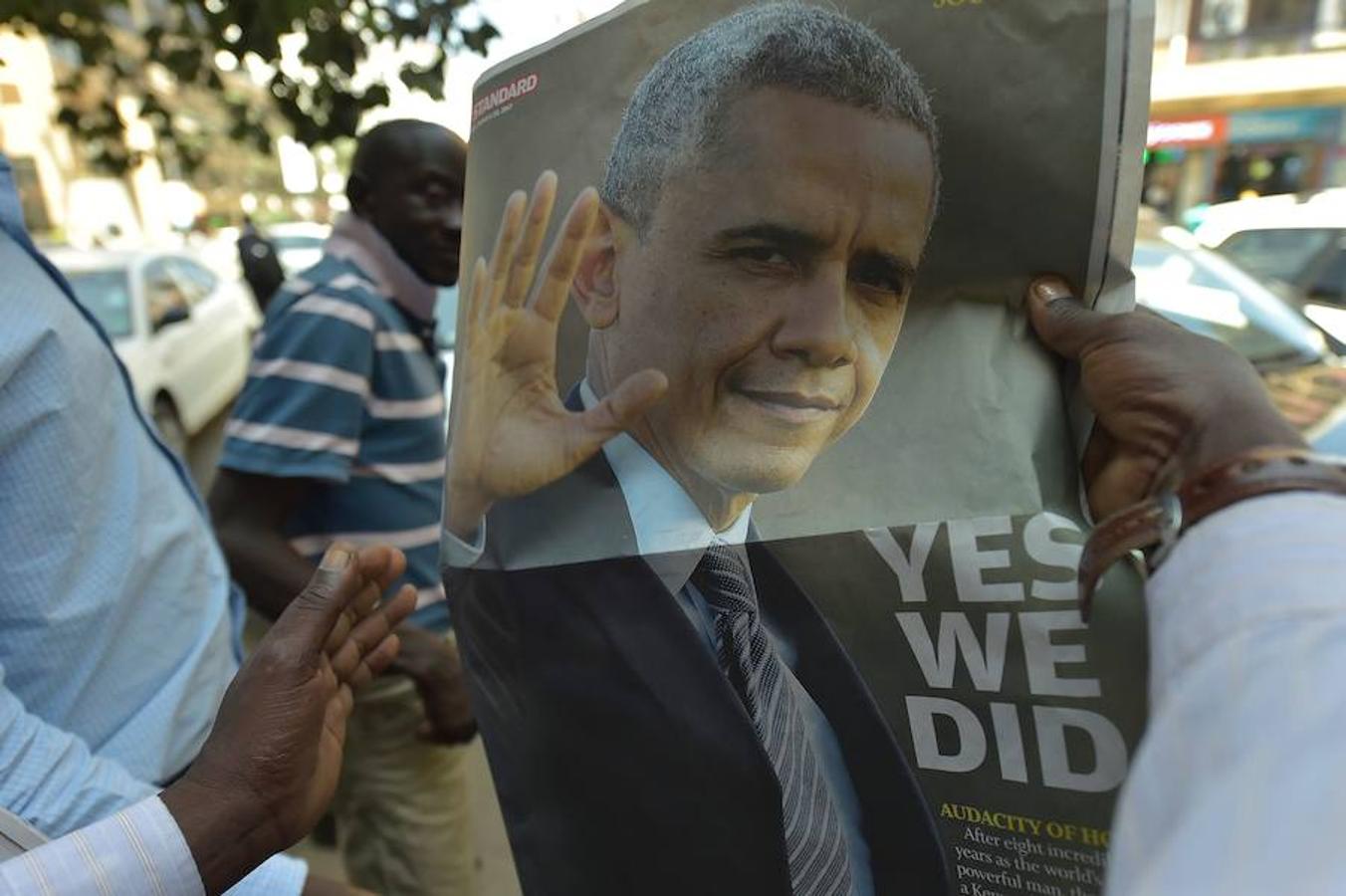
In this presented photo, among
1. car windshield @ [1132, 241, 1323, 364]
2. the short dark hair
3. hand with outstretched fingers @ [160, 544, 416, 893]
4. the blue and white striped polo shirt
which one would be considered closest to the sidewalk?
the blue and white striped polo shirt

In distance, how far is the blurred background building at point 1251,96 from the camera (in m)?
15.3

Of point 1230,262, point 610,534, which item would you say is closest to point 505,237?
point 610,534

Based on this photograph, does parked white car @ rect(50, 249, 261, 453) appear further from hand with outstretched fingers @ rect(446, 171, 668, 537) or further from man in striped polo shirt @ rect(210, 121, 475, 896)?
hand with outstretched fingers @ rect(446, 171, 668, 537)

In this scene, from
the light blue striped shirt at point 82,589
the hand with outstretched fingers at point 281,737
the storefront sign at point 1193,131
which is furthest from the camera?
the storefront sign at point 1193,131

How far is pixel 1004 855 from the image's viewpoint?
736mm

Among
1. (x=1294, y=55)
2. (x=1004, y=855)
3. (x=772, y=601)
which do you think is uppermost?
(x=772, y=601)

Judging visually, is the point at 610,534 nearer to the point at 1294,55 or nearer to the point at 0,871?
the point at 0,871

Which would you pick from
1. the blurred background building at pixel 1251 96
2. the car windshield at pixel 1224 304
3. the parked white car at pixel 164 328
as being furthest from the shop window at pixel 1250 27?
the parked white car at pixel 164 328

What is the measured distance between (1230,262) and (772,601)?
14.8 feet

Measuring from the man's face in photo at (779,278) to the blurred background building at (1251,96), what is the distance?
1645 centimetres

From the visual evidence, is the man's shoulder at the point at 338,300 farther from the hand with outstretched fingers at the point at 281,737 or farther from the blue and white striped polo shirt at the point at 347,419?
the hand with outstretched fingers at the point at 281,737

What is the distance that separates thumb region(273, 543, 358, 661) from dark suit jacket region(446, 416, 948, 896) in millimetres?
177

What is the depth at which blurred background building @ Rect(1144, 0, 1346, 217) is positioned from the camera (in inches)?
603

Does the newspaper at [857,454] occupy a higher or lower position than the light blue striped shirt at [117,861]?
higher
